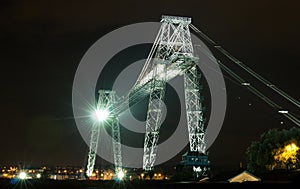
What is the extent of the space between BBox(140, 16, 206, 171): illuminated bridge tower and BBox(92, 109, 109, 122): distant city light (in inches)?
590

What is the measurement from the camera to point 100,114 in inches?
2201

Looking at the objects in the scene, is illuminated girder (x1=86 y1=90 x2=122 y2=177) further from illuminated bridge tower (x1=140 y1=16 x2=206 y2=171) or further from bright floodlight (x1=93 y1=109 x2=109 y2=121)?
illuminated bridge tower (x1=140 y1=16 x2=206 y2=171)

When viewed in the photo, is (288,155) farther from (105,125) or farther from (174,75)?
(105,125)

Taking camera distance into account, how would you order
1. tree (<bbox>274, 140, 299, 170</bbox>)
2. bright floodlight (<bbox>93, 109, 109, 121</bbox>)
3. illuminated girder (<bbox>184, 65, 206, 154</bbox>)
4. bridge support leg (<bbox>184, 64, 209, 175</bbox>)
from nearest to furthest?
tree (<bbox>274, 140, 299, 170</bbox>) → bridge support leg (<bbox>184, 64, 209, 175</bbox>) → illuminated girder (<bbox>184, 65, 206, 154</bbox>) → bright floodlight (<bbox>93, 109, 109, 121</bbox>)

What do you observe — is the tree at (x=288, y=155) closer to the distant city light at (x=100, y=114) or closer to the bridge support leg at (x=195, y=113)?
the bridge support leg at (x=195, y=113)

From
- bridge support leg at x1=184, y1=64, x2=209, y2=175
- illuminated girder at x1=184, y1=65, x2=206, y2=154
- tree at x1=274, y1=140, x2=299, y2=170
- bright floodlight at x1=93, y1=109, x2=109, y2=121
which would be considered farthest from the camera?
bright floodlight at x1=93, y1=109, x2=109, y2=121

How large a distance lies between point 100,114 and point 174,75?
660 inches

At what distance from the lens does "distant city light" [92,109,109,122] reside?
2194 inches

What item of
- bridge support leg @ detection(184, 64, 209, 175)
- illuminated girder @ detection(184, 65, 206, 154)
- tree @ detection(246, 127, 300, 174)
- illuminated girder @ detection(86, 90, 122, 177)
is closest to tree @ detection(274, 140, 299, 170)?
tree @ detection(246, 127, 300, 174)

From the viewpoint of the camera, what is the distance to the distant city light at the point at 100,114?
5572 centimetres

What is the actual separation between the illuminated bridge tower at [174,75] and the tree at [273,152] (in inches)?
202

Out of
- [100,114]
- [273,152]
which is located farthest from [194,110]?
[100,114]

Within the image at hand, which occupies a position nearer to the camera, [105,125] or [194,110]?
[194,110]

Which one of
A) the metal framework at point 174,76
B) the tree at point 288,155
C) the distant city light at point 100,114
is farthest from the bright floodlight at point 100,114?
the tree at point 288,155
